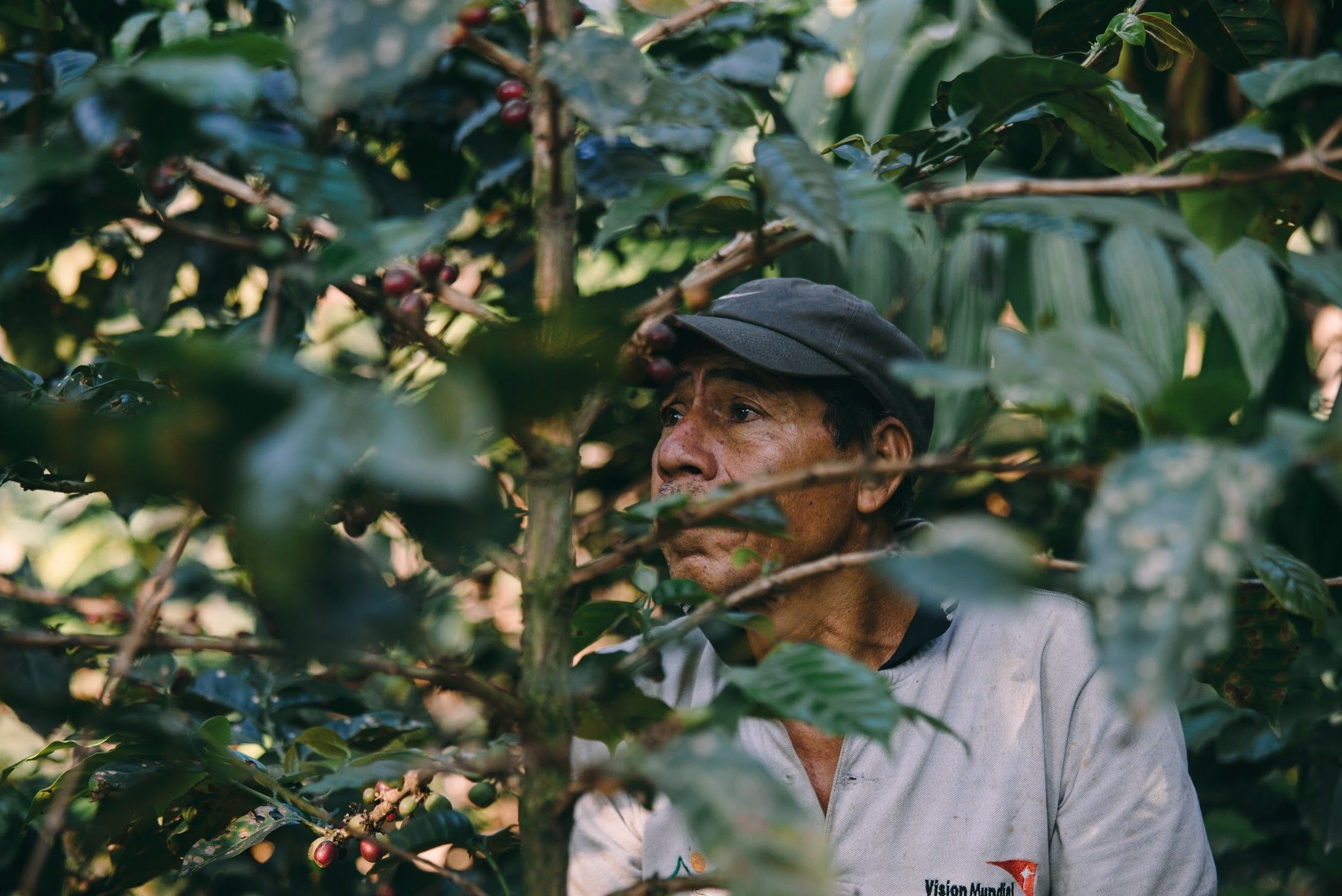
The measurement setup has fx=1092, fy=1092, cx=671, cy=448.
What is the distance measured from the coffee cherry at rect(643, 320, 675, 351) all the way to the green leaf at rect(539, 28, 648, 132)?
352mm

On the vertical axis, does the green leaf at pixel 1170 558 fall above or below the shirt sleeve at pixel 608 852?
above

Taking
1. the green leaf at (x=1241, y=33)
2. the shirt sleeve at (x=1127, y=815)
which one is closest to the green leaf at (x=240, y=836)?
the shirt sleeve at (x=1127, y=815)

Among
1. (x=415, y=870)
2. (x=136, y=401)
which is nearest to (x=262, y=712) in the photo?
(x=415, y=870)

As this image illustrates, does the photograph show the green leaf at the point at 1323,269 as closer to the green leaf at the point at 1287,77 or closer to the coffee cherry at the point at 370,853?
the green leaf at the point at 1287,77

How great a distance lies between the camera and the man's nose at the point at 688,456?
1546 millimetres

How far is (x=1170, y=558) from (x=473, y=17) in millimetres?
739

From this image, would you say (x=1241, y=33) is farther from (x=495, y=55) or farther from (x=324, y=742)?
(x=324, y=742)

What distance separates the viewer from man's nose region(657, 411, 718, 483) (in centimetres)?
155

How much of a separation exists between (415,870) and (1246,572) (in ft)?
3.78

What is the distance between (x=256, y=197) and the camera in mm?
1020

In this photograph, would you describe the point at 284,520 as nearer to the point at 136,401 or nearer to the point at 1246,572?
the point at 136,401

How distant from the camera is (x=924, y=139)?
931mm

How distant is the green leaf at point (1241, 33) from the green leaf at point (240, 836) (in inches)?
45.8

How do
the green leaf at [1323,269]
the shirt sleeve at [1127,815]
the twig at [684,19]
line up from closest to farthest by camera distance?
the green leaf at [1323,269]
the twig at [684,19]
the shirt sleeve at [1127,815]
